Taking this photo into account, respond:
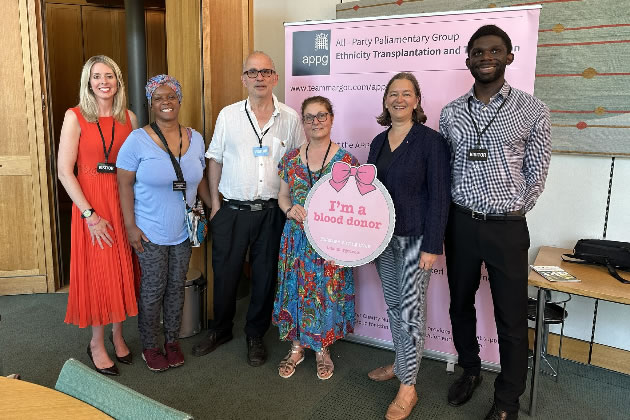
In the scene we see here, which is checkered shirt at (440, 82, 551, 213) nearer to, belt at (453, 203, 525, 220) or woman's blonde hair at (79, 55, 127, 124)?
belt at (453, 203, 525, 220)

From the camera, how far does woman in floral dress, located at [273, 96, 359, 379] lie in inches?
107

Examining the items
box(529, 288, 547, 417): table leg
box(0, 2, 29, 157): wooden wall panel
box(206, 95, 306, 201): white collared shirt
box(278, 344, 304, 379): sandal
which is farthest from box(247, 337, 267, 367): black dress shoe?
box(0, 2, 29, 157): wooden wall panel

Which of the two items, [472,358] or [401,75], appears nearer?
[401,75]

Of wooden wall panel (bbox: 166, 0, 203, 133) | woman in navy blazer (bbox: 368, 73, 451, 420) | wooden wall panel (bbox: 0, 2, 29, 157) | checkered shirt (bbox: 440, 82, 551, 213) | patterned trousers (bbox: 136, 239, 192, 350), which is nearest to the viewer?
checkered shirt (bbox: 440, 82, 551, 213)

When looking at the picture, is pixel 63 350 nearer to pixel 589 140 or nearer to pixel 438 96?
pixel 438 96

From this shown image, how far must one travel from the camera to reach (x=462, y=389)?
2740 mm

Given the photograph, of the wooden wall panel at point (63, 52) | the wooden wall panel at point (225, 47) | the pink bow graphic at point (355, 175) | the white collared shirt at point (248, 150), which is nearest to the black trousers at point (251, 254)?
the white collared shirt at point (248, 150)

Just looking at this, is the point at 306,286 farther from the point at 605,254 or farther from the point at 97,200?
the point at 605,254

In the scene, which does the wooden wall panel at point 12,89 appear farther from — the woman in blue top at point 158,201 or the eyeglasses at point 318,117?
the eyeglasses at point 318,117

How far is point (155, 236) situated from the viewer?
112 inches

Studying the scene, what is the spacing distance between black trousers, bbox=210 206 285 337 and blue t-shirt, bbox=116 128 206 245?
9.9 inches

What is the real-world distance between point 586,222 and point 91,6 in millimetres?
7096

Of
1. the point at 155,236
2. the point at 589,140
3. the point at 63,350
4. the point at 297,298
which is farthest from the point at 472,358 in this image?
the point at 63,350

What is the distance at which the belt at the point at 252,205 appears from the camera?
9.85 ft
